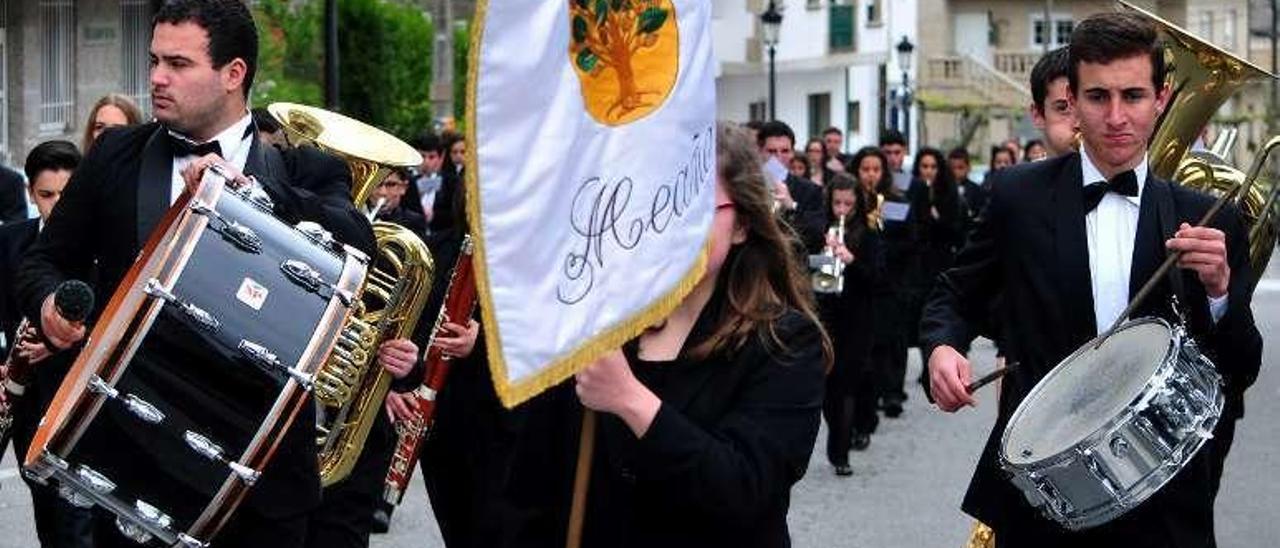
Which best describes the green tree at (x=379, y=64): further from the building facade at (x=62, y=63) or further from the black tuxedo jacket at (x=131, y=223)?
the black tuxedo jacket at (x=131, y=223)

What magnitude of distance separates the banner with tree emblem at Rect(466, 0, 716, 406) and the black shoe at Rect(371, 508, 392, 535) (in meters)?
7.16

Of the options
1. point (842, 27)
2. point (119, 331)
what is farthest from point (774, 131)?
point (842, 27)

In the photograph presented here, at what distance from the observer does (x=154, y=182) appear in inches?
243

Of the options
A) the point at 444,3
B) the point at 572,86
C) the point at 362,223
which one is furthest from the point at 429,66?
the point at 572,86

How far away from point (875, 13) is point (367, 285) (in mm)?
51285

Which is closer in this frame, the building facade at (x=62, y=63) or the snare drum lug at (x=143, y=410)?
the snare drum lug at (x=143, y=410)

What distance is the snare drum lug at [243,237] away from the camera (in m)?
5.66

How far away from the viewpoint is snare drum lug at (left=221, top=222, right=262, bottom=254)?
566 centimetres

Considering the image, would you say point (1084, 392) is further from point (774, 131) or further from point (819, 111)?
point (819, 111)

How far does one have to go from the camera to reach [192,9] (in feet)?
20.3

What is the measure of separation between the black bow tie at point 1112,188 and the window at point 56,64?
61.2 ft

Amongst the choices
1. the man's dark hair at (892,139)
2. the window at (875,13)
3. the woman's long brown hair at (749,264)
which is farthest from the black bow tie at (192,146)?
the window at (875,13)

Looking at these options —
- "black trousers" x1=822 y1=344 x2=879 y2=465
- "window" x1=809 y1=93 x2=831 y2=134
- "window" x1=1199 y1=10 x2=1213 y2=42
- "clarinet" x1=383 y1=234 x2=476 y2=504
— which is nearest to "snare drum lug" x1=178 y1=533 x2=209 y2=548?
"clarinet" x1=383 y1=234 x2=476 y2=504

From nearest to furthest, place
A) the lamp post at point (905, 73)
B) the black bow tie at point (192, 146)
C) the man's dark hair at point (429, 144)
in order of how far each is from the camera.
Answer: the black bow tie at point (192, 146)
the man's dark hair at point (429, 144)
the lamp post at point (905, 73)
